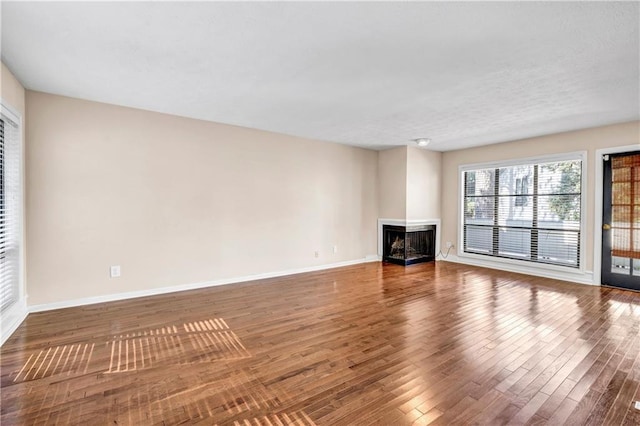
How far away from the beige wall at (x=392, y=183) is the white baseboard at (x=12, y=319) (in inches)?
230

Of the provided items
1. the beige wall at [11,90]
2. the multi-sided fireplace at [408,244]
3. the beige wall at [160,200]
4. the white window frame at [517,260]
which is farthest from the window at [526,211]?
the beige wall at [11,90]

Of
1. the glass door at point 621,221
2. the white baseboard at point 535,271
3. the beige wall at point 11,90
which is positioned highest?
the beige wall at point 11,90

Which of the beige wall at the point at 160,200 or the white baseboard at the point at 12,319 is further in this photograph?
the beige wall at the point at 160,200

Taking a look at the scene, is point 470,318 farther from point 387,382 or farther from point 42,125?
point 42,125

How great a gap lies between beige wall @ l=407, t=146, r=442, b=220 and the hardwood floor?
267 cm

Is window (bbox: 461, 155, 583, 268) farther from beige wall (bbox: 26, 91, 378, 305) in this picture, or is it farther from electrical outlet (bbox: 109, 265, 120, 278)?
electrical outlet (bbox: 109, 265, 120, 278)

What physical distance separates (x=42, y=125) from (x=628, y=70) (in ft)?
19.8

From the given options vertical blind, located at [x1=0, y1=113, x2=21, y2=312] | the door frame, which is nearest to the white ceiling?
vertical blind, located at [x1=0, y1=113, x2=21, y2=312]

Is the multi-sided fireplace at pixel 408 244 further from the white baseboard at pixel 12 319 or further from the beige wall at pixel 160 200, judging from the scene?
the white baseboard at pixel 12 319

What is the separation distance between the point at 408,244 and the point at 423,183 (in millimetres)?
1368

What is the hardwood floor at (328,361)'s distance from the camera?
1.84m

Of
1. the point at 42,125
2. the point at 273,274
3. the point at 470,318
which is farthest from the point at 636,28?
the point at 42,125

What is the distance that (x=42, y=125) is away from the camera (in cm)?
348

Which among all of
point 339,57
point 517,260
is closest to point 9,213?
point 339,57
